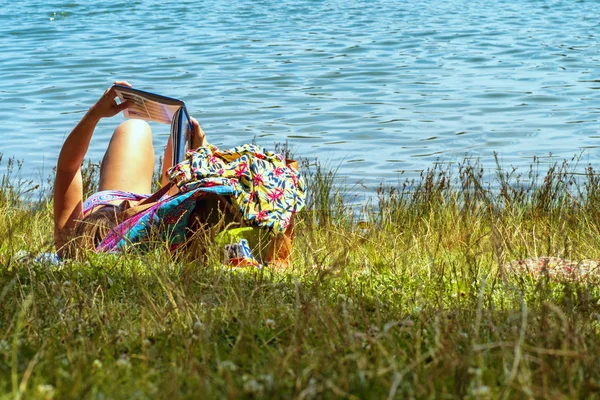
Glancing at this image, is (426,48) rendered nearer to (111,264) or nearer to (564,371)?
(111,264)

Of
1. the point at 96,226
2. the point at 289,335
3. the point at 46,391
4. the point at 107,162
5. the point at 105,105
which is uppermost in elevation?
the point at 105,105

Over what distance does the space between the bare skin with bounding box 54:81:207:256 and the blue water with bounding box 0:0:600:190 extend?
325cm

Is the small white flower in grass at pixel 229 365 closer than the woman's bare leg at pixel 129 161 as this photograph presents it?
Yes

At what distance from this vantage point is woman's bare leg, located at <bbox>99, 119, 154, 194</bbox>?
541 cm

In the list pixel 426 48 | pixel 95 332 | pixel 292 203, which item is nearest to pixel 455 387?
pixel 95 332

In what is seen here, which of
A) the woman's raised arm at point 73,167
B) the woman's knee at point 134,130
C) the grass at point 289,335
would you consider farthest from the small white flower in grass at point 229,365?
the woman's knee at point 134,130

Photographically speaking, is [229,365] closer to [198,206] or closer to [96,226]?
[198,206]

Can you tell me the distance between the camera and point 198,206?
14.8ft

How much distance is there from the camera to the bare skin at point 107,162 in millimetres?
4691

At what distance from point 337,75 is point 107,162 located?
8298mm

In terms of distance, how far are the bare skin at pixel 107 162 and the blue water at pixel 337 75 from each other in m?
3.25

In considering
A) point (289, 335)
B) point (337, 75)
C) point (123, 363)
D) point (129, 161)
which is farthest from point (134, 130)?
point (337, 75)

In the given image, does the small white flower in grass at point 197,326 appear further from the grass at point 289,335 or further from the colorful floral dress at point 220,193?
the colorful floral dress at point 220,193

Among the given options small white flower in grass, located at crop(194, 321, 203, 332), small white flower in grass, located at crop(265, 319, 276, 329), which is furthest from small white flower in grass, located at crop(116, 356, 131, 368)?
small white flower in grass, located at crop(265, 319, 276, 329)
